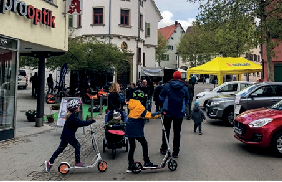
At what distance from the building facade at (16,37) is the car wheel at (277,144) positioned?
735cm

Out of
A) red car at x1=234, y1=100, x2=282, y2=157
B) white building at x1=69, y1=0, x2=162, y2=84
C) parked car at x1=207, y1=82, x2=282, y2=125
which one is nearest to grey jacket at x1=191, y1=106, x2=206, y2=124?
parked car at x1=207, y1=82, x2=282, y2=125

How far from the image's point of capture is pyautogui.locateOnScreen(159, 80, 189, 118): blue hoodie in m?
7.89

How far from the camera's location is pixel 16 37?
33.9 ft

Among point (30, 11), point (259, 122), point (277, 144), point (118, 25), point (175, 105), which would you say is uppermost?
point (118, 25)

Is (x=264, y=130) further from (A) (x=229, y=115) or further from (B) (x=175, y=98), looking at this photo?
(A) (x=229, y=115)

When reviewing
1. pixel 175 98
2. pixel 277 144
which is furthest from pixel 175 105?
pixel 277 144

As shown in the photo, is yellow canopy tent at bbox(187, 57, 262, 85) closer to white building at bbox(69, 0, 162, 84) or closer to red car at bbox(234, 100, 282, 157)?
white building at bbox(69, 0, 162, 84)

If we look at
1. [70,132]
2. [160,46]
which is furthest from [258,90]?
[160,46]

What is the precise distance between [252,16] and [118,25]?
16.8 metres

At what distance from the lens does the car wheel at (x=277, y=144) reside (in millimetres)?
8156

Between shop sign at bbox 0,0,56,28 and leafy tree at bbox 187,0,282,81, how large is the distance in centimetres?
1246

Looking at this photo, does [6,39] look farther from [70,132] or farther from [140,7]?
[140,7]

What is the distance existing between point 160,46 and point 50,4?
58.9m

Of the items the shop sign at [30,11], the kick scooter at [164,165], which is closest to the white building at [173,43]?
the shop sign at [30,11]
